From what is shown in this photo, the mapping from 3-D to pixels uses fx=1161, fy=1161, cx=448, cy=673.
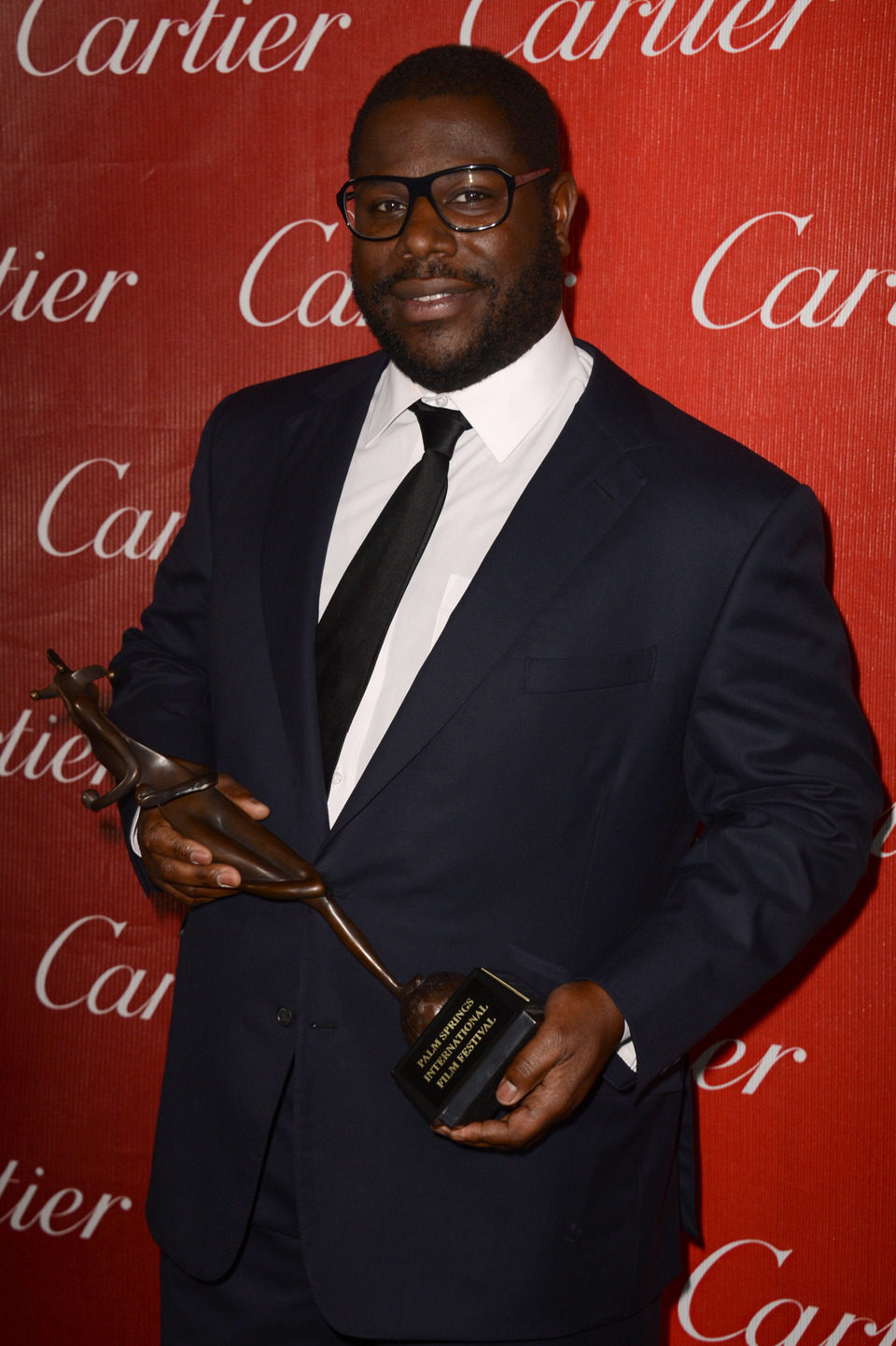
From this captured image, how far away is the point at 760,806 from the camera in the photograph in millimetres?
1208

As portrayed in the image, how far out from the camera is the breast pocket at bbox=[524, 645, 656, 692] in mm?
1212

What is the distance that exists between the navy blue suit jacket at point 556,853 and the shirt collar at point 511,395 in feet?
0.29

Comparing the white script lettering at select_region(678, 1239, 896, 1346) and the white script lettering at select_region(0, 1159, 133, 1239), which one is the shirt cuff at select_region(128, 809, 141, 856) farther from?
the white script lettering at select_region(678, 1239, 896, 1346)

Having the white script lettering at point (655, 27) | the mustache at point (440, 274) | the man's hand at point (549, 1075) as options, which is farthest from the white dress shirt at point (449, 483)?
the white script lettering at point (655, 27)

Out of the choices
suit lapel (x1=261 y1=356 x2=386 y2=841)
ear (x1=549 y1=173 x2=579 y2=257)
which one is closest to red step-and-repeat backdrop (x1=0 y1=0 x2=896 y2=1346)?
ear (x1=549 y1=173 x2=579 y2=257)

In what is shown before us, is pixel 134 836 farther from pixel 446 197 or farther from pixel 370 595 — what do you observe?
pixel 446 197

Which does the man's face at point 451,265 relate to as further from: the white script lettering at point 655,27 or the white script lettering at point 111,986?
the white script lettering at point 111,986

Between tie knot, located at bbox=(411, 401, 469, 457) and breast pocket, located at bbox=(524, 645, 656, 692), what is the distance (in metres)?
0.30

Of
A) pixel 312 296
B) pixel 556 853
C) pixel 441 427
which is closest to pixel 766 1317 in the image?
pixel 556 853

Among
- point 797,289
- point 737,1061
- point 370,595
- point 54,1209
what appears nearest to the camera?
point 370,595

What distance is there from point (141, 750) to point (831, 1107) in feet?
4.11

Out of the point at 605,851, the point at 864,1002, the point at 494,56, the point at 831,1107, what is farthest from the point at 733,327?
the point at 831,1107

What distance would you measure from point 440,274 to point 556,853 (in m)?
0.67

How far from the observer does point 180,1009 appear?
1400 millimetres
